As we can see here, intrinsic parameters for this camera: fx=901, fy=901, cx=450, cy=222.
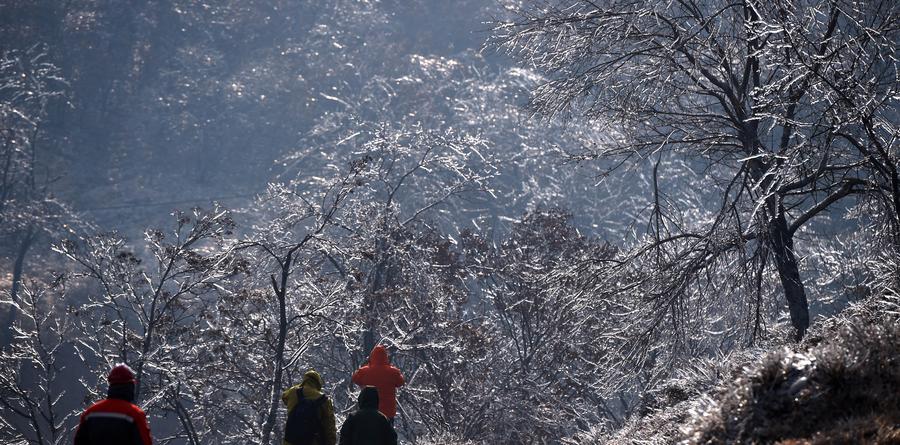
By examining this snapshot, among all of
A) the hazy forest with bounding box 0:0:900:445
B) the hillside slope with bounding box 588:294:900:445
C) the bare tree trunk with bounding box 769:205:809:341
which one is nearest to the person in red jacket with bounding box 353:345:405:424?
the hazy forest with bounding box 0:0:900:445

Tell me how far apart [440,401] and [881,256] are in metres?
11.1

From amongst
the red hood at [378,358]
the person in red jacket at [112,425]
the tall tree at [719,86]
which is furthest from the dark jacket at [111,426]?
the tall tree at [719,86]

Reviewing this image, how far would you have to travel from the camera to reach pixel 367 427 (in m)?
7.78

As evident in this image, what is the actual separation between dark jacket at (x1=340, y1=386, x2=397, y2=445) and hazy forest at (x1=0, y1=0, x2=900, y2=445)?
7.37ft

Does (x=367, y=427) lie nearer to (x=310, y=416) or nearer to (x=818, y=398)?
(x=310, y=416)

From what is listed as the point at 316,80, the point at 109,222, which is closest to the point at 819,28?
the point at 109,222

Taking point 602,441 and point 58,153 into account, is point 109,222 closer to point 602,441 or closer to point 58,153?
point 58,153

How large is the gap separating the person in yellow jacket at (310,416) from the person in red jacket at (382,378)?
5.45 feet

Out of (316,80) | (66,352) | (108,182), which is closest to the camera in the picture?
(66,352)

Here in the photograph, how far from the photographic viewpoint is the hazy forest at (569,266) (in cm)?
846

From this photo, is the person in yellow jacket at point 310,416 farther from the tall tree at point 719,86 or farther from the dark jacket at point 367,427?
the tall tree at point 719,86

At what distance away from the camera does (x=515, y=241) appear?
2267cm

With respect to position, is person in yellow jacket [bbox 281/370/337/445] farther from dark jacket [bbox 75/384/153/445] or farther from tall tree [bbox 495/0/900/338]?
tall tree [bbox 495/0/900/338]

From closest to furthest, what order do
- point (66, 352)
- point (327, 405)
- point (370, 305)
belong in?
point (327, 405), point (370, 305), point (66, 352)
